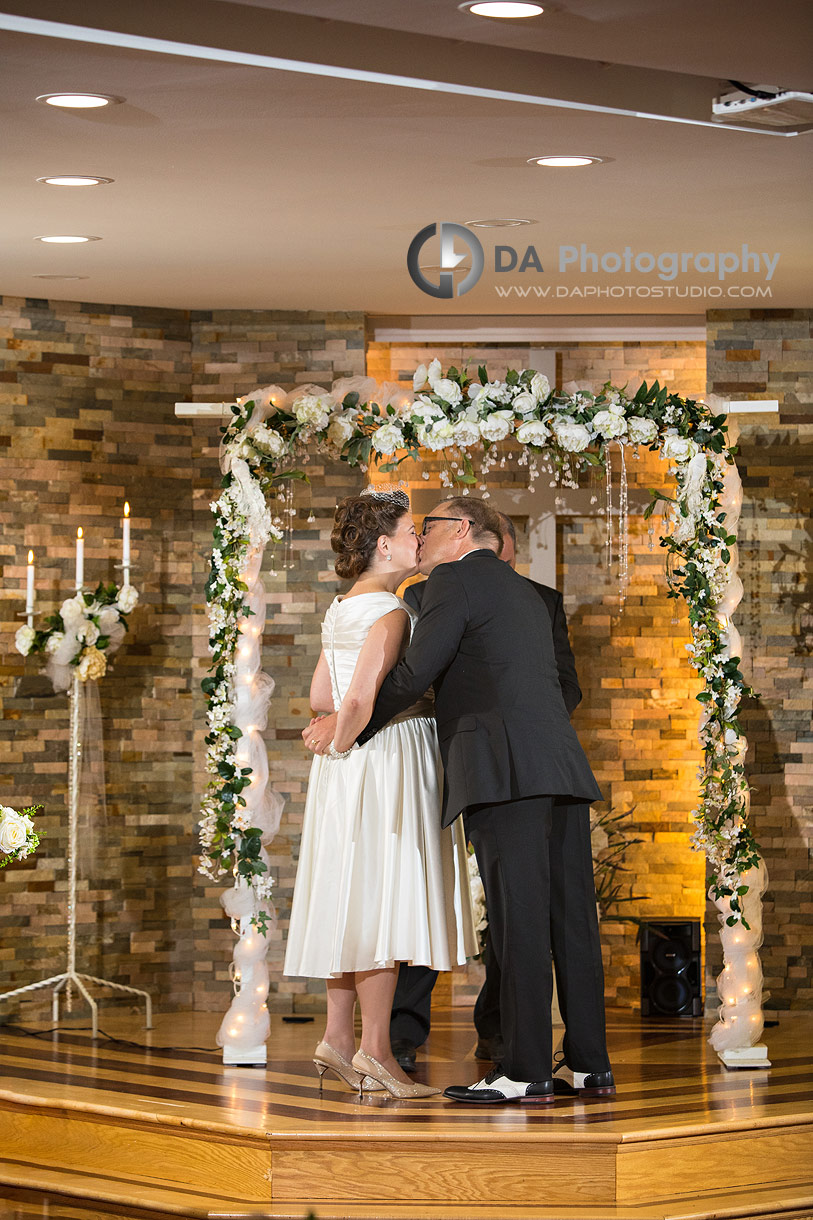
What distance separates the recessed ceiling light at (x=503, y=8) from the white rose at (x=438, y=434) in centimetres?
198

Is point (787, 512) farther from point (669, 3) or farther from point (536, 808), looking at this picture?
point (669, 3)

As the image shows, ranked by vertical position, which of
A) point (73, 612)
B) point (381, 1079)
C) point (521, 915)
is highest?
point (73, 612)

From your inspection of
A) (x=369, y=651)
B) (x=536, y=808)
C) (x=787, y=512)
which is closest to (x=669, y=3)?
(x=369, y=651)

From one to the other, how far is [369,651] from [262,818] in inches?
45.2

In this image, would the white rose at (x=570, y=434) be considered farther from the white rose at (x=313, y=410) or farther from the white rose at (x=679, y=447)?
the white rose at (x=313, y=410)

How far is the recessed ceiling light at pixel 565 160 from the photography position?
4391mm

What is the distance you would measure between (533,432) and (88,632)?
6.93ft

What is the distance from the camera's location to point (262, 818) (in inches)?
206

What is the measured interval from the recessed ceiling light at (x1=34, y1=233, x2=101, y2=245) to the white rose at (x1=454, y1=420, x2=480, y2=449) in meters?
1.51

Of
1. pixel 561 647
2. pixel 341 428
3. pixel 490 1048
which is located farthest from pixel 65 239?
pixel 490 1048

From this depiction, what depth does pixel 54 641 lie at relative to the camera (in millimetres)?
6023

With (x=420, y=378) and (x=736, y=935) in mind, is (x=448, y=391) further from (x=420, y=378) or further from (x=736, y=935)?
(x=736, y=935)

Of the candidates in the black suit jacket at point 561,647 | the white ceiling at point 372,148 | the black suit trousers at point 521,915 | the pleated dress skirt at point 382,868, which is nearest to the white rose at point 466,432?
the black suit jacket at point 561,647

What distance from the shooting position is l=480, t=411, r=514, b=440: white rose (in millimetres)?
5078
